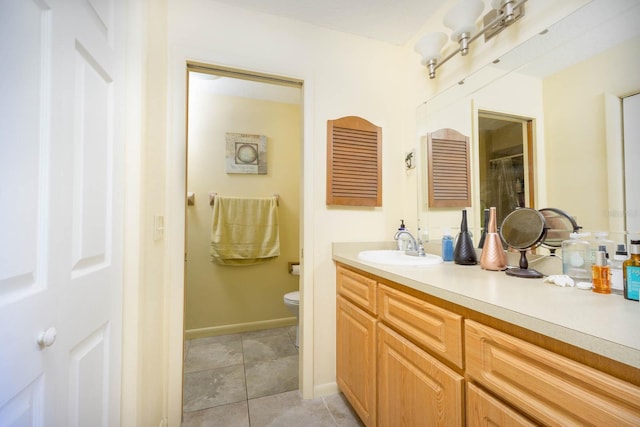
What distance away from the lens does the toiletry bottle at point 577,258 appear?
0.85 meters

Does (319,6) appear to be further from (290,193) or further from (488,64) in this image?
(290,193)

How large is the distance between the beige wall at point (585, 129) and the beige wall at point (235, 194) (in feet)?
5.75

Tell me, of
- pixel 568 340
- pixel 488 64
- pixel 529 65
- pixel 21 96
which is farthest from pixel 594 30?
pixel 21 96

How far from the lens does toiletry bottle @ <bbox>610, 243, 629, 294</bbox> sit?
2.43ft

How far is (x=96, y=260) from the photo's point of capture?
803mm

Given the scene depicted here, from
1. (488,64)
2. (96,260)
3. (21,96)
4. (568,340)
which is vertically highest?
(488,64)

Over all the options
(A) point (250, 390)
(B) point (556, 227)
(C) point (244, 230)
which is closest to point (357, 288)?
(B) point (556, 227)

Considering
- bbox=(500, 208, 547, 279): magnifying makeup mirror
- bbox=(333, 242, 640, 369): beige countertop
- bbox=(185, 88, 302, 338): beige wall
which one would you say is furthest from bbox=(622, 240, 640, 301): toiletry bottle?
bbox=(185, 88, 302, 338): beige wall

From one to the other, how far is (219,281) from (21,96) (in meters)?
2.25

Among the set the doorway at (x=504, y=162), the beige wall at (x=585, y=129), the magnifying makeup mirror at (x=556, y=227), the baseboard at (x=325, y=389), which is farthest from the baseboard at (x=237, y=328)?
the beige wall at (x=585, y=129)

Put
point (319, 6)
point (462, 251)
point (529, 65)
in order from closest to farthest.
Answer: point (529, 65)
point (462, 251)
point (319, 6)

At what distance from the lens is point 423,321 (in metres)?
0.88

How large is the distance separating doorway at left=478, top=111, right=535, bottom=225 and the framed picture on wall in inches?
→ 77.8

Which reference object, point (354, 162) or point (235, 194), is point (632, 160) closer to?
point (354, 162)
